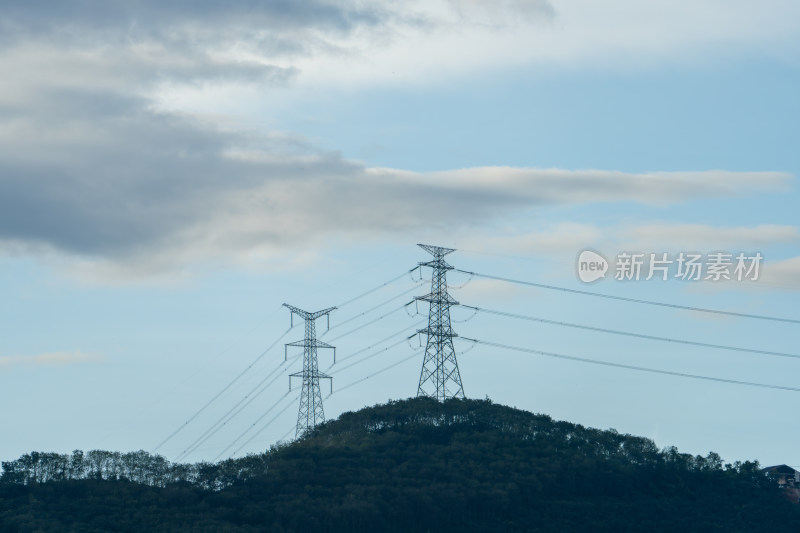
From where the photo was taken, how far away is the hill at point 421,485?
93.6 metres

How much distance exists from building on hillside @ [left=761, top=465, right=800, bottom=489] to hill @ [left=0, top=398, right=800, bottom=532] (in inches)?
195

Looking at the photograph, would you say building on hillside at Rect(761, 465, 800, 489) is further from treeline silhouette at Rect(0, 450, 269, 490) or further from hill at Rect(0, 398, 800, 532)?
treeline silhouette at Rect(0, 450, 269, 490)

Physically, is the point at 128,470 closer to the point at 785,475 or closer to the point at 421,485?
the point at 421,485

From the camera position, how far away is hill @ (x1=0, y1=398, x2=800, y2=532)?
93562mm

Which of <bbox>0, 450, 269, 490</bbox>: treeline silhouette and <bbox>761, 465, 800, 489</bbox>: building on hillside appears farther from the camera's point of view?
<bbox>761, 465, 800, 489</bbox>: building on hillside

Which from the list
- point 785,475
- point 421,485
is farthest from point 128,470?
point 785,475

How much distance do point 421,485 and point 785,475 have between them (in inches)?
1705

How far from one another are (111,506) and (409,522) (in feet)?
74.6

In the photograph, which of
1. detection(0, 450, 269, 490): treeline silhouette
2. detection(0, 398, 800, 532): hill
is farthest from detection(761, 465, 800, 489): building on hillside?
detection(0, 450, 269, 490): treeline silhouette

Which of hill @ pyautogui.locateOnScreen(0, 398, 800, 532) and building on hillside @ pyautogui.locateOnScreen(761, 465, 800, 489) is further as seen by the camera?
building on hillside @ pyautogui.locateOnScreen(761, 465, 800, 489)

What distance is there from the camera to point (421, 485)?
101 metres

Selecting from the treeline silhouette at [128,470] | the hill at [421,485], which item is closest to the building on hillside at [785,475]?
the hill at [421,485]

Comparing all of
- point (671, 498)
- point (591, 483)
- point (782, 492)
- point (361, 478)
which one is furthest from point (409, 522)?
point (782, 492)

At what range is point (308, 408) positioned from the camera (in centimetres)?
9956
